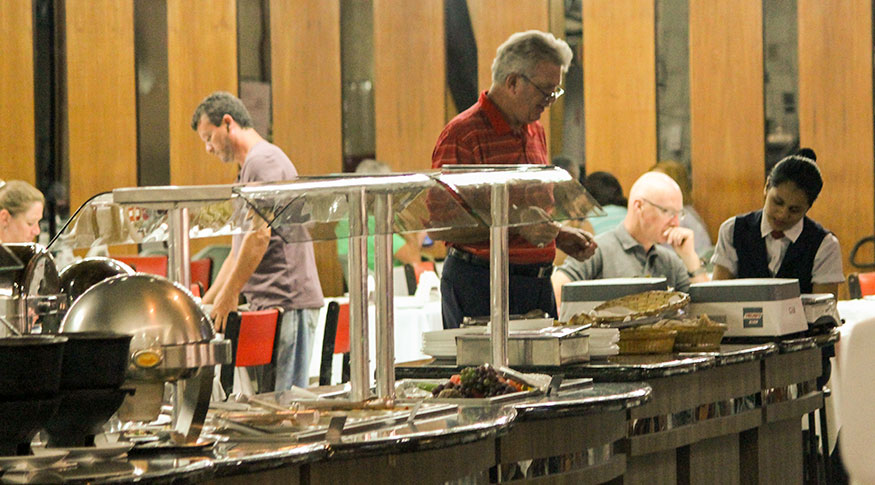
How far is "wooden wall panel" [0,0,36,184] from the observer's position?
8.00m

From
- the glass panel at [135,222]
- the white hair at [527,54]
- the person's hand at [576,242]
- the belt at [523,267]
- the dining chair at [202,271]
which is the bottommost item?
the dining chair at [202,271]

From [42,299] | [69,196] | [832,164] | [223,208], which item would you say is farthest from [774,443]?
[69,196]

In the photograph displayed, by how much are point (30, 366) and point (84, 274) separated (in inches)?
25.4

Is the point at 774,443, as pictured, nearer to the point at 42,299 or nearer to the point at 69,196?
the point at 42,299

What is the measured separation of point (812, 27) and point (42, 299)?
280 inches

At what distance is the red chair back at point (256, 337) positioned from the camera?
15.1 ft

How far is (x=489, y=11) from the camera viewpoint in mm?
8953

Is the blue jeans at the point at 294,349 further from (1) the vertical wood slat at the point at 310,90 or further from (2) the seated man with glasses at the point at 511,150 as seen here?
(1) the vertical wood slat at the point at 310,90

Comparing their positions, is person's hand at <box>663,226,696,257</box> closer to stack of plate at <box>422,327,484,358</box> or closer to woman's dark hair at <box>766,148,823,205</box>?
woman's dark hair at <box>766,148,823,205</box>

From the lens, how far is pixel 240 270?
477 cm

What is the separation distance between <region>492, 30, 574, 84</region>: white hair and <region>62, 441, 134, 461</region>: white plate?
2.15m

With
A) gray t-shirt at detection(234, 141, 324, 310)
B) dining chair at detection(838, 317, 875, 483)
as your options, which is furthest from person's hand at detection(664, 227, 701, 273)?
dining chair at detection(838, 317, 875, 483)

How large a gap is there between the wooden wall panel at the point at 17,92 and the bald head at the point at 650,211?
442cm

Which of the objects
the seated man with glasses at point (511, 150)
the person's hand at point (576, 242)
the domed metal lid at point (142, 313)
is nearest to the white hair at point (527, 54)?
the seated man with glasses at point (511, 150)
